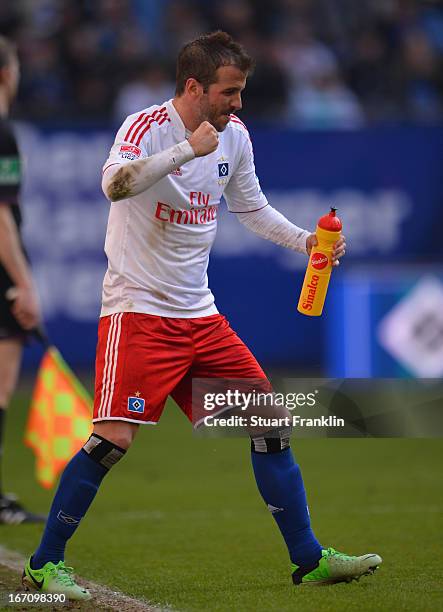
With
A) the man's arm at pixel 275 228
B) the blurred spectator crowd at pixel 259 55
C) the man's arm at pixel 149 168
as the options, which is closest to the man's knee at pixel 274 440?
the man's arm at pixel 275 228

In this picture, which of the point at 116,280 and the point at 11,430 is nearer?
the point at 116,280

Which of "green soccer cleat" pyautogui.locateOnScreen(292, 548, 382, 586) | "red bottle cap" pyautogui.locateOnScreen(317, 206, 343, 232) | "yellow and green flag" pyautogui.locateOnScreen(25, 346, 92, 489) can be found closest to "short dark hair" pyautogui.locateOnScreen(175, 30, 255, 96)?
"red bottle cap" pyautogui.locateOnScreen(317, 206, 343, 232)

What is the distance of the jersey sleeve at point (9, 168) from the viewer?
7.45m

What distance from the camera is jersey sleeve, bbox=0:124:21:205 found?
293 inches

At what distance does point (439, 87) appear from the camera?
16.1 metres

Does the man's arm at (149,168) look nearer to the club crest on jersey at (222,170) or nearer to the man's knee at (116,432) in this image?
the club crest on jersey at (222,170)

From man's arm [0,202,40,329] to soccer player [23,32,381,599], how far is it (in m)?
1.90

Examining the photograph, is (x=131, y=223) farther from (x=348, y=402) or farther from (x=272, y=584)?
(x=272, y=584)

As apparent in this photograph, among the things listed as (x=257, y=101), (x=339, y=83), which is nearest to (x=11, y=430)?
(x=257, y=101)

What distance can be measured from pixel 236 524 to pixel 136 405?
88.1 inches

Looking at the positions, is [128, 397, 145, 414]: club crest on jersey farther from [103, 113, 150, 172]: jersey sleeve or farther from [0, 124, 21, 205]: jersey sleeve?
[0, 124, 21, 205]: jersey sleeve

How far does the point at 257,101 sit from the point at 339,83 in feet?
4.32

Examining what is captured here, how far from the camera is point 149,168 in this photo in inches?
200

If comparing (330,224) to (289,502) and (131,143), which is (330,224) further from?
(289,502)
